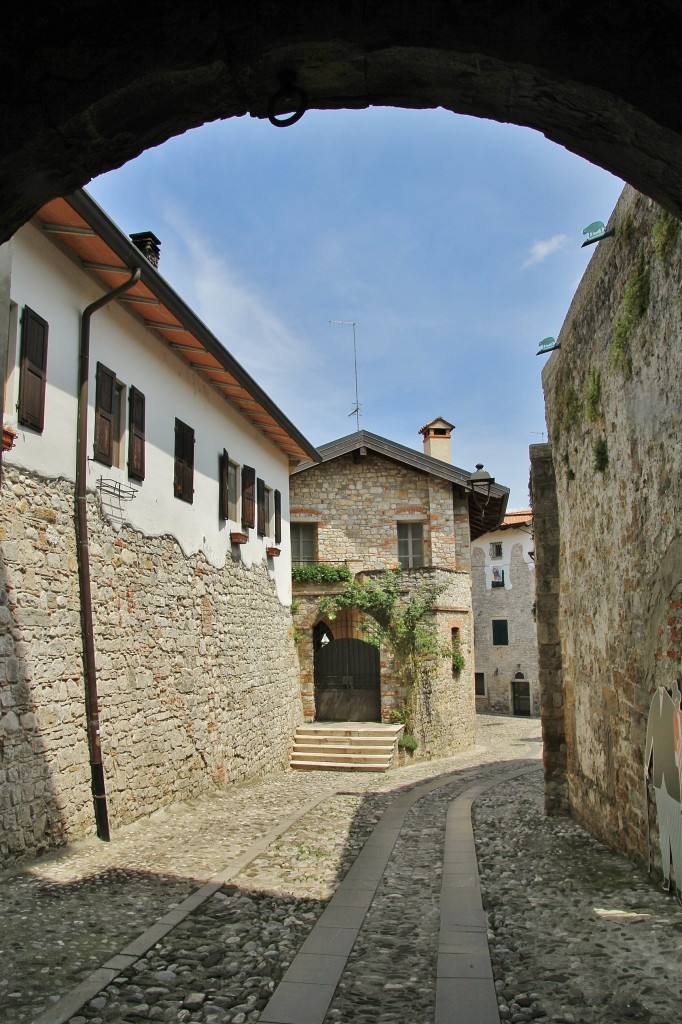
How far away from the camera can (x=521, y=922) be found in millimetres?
5098

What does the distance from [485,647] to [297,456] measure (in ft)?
Result: 61.3

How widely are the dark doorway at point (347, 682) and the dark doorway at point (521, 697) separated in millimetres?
15470

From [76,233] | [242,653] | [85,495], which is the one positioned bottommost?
[242,653]

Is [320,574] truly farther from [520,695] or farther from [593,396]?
[520,695]

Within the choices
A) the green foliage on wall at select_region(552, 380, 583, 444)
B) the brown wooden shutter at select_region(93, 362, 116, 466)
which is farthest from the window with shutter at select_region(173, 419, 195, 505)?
the green foliage on wall at select_region(552, 380, 583, 444)

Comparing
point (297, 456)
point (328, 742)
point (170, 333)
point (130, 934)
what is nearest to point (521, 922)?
point (130, 934)

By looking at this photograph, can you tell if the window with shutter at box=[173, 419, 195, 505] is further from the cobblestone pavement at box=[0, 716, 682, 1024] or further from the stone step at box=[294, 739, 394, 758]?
the stone step at box=[294, 739, 394, 758]

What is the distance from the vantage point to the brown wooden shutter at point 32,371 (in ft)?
23.2

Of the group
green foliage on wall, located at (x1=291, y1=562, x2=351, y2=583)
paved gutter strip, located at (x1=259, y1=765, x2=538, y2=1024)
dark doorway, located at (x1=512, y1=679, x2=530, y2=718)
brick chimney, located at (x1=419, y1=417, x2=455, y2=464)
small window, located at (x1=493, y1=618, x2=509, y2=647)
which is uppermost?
brick chimney, located at (x1=419, y1=417, x2=455, y2=464)

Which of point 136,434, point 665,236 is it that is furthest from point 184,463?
point 665,236

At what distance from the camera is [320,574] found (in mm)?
18141

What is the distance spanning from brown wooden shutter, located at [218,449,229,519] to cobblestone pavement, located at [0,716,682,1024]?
16.5 ft

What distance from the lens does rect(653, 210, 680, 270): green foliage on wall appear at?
15.1 ft

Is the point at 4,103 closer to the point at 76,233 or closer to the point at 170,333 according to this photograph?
the point at 76,233
